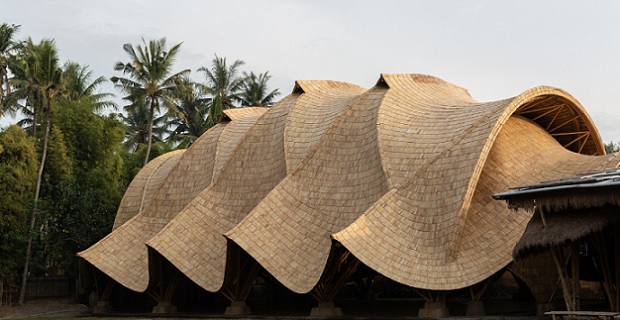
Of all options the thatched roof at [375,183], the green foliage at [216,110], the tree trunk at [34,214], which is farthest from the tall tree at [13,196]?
the green foliage at [216,110]

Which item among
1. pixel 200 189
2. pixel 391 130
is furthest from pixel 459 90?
pixel 200 189

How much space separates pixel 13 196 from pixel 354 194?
19895 mm

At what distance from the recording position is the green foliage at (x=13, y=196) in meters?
39.5

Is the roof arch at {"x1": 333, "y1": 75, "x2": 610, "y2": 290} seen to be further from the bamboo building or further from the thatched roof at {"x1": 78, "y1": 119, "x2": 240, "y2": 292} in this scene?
the thatched roof at {"x1": 78, "y1": 119, "x2": 240, "y2": 292}

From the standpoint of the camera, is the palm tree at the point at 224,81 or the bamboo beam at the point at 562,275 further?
the palm tree at the point at 224,81

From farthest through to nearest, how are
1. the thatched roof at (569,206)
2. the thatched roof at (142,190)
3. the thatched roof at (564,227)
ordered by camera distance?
the thatched roof at (142,190) → the thatched roof at (564,227) → the thatched roof at (569,206)

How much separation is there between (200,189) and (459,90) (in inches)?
577

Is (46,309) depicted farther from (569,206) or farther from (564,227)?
(569,206)

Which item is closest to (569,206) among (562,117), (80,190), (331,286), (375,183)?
(331,286)

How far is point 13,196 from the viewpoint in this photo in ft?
132

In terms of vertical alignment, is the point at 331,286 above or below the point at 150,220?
below

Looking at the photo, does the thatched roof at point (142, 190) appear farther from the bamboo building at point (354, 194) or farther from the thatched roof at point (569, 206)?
the thatched roof at point (569, 206)

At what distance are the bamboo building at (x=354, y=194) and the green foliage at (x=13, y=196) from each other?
5245mm

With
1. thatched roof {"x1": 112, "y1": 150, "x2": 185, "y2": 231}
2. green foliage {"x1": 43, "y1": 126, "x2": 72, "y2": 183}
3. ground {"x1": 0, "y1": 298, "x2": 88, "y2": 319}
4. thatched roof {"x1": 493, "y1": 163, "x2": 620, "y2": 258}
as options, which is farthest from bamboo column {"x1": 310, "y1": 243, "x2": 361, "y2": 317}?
green foliage {"x1": 43, "y1": 126, "x2": 72, "y2": 183}
